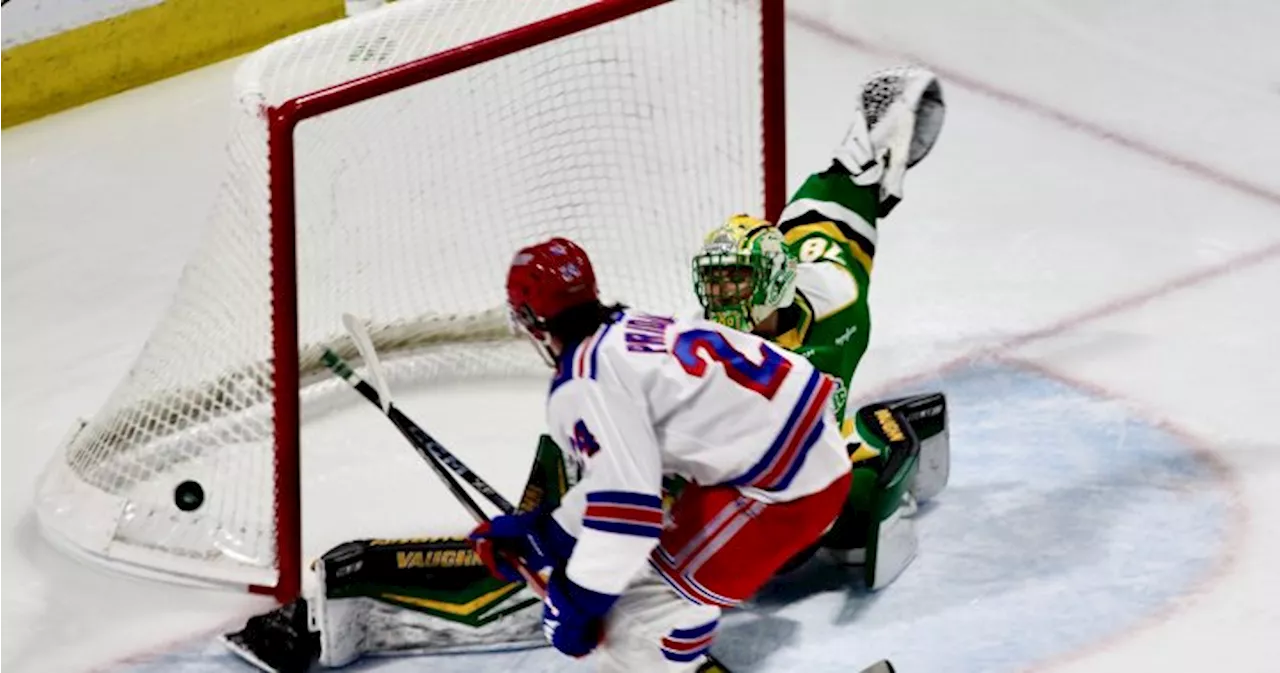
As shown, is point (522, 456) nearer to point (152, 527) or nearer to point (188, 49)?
point (152, 527)

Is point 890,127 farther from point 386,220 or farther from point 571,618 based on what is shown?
point 571,618

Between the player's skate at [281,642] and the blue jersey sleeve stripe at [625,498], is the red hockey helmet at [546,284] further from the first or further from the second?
the player's skate at [281,642]

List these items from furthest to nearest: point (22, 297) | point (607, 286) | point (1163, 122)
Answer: point (1163, 122), point (22, 297), point (607, 286)

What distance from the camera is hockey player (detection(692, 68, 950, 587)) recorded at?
11.6ft

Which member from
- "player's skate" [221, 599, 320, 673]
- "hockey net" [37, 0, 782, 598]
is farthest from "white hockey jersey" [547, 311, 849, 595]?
"hockey net" [37, 0, 782, 598]

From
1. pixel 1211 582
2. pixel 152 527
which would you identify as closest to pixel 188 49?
pixel 152 527

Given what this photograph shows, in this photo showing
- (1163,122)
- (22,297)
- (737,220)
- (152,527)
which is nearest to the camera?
(737,220)

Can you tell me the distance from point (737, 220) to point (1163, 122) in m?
2.21

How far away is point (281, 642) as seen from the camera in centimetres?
362

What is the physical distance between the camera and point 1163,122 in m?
5.52

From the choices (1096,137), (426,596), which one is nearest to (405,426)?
(426,596)

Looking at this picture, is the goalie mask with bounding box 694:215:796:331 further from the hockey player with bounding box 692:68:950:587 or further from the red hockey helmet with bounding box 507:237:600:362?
the red hockey helmet with bounding box 507:237:600:362

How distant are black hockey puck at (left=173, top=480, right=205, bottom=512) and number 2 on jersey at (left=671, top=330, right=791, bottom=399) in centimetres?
114

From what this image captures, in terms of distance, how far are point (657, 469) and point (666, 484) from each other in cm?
27
